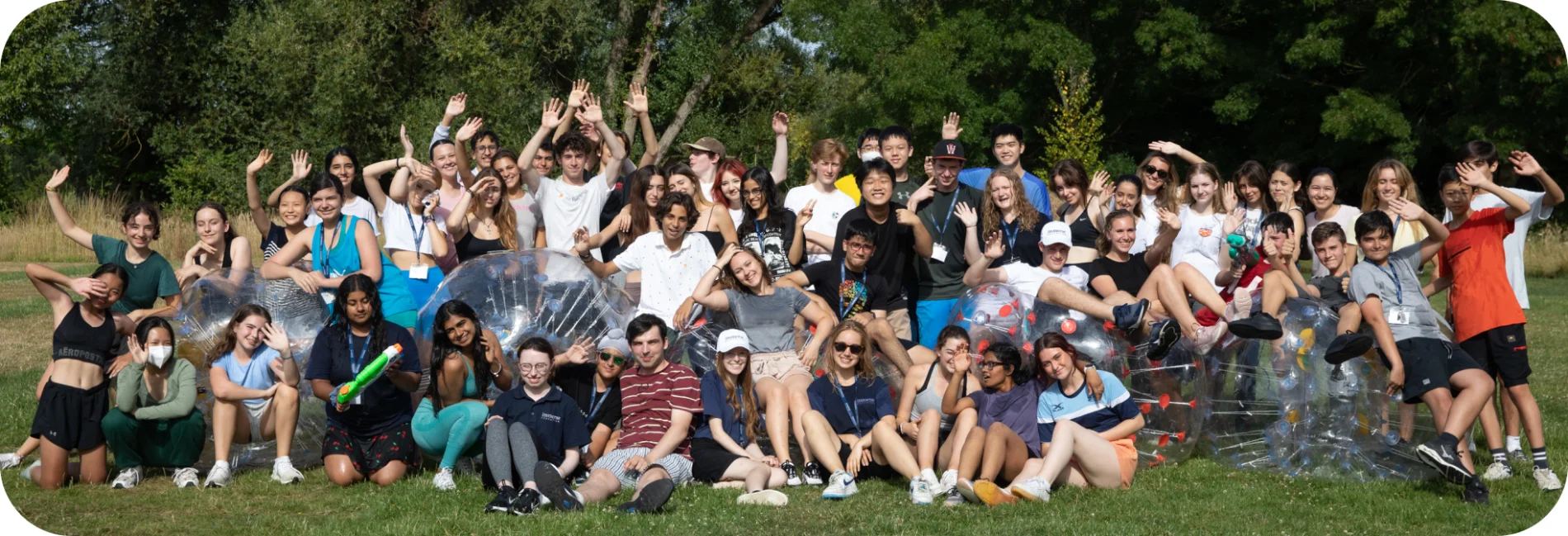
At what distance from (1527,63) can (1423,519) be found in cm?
1718

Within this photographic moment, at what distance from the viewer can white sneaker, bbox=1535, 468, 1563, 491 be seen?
701 centimetres

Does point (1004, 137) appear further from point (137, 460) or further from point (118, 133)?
point (118, 133)

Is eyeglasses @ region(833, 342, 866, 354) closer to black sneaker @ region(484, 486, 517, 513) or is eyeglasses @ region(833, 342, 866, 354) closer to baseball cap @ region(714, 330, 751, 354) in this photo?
baseball cap @ region(714, 330, 751, 354)

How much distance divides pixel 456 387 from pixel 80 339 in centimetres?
212

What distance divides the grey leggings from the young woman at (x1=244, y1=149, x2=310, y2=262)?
2425 mm

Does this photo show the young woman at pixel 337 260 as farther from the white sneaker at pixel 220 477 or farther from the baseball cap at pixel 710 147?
the baseball cap at pixel 710 147

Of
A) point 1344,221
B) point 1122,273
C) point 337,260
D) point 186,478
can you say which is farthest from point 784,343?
point 1344,221

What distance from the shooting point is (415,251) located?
27.8 ft

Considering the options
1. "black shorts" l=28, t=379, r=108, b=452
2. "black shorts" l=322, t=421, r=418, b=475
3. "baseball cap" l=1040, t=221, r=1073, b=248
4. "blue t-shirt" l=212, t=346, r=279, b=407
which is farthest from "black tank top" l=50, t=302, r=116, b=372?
"baseball cap" l=1040, t=221, r=1073, b=248

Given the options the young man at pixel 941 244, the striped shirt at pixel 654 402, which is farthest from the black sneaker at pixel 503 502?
the young man at pixel 941 244

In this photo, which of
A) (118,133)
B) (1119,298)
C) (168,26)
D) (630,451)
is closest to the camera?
(630,451)

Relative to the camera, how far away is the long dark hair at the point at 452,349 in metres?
7.33

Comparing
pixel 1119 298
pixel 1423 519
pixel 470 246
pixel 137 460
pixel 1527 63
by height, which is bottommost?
pixel 1423 519

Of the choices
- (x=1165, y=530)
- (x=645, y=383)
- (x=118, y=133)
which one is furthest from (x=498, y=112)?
(x=1165, y=530)
